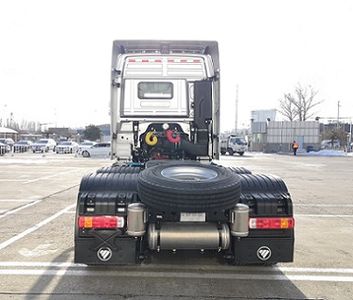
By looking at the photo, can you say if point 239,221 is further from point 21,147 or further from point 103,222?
point 21,147

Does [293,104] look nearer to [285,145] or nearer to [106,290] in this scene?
[285,145]

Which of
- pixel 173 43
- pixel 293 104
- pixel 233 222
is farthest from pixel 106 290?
pixel 293 104

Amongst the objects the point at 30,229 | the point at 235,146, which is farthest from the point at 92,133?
the point at 30,229

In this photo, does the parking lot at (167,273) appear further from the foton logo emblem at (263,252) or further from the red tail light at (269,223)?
the red tail light at (269,223)

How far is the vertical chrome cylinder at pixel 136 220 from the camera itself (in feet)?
12.3

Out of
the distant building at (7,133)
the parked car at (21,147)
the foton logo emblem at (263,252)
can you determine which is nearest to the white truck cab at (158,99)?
the foton logo emblem at (263,252)

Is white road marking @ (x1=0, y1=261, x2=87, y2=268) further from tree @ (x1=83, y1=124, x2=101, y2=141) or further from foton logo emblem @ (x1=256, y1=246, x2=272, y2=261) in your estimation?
tree @ (x1=83, y1=124, x2=101, y2=141)

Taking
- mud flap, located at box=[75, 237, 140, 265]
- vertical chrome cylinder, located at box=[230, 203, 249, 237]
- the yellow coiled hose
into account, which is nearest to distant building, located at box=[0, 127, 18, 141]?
the yellow coiled hose

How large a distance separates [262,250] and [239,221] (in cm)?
57

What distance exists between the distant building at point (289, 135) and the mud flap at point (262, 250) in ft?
148

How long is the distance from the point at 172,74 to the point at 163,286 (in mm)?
3843

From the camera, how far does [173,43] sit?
664 centimetres

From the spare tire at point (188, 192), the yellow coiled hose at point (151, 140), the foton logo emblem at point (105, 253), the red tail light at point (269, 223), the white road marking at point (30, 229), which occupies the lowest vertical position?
the white road marking at point (30, 229)

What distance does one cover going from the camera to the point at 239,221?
3.80m
